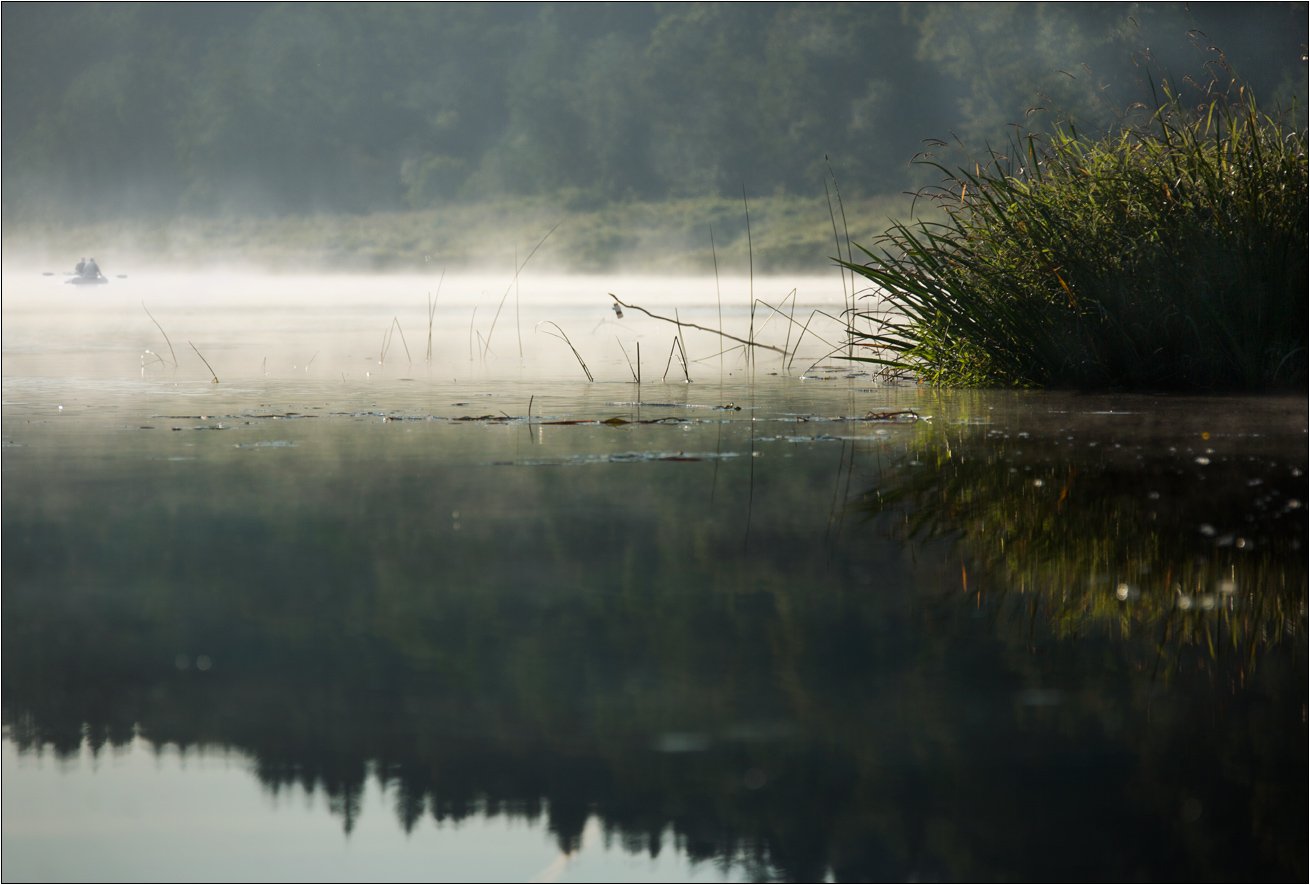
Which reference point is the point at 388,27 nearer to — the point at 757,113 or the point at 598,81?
the point at 598,81

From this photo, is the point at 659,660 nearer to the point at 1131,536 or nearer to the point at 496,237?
the point at 1131,536

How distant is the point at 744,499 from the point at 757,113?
209 ft

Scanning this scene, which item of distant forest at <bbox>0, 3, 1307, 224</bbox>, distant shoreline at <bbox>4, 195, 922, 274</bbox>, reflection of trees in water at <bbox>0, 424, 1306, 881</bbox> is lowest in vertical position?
reflection of trees in water at <bbox>0, 424, 1306, 881</bbox>

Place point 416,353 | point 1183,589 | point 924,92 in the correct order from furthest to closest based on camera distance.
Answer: point 924,92, point 416,353, point 1183,589

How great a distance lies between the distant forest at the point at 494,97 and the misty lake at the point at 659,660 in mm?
54407

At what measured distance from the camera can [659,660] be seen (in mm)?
2818

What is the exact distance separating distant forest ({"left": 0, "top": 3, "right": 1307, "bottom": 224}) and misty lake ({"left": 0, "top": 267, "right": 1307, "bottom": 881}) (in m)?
54.4

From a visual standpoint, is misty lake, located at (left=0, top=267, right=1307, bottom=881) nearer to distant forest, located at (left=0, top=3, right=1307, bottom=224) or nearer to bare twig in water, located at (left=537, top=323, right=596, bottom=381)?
bare twig in water, located at (left=537, top=323, right=596, bottom=381)

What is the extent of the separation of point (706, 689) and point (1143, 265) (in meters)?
5.15

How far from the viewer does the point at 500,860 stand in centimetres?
212

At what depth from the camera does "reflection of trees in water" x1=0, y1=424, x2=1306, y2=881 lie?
85.6 inches

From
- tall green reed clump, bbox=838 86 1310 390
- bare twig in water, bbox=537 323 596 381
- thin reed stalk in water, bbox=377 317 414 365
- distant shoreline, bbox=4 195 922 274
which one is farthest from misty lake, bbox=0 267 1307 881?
distant shoreline, bbox=4 195 922 274

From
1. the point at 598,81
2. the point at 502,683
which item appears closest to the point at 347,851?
the point at 502,683

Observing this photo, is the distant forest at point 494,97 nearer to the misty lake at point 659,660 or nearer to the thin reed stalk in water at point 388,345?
the thin reed stalk in water at point 388,345
